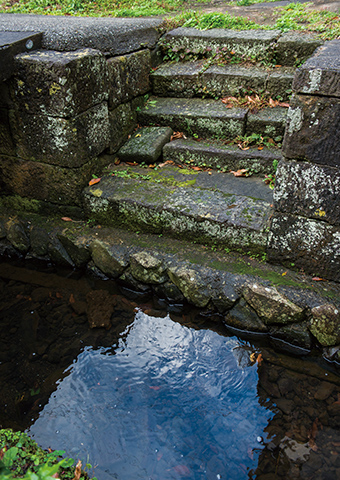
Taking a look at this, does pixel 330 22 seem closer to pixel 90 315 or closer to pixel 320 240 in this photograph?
pixel 320 240

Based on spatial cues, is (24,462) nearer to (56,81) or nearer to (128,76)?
(56,81)

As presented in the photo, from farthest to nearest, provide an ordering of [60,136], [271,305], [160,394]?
[60,136], [271,305], [160,394]

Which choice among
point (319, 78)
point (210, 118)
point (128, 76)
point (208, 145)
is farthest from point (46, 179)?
point (319, 78)

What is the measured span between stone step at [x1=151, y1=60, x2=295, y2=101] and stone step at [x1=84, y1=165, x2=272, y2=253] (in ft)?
3.67

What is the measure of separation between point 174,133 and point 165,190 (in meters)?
0.98

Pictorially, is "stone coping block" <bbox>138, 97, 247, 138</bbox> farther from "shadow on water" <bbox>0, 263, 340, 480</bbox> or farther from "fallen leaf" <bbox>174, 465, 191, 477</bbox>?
"fallen leaf" <bbox>174, 465, 191, 477</bbox>

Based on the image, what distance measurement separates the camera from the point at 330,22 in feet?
14.4

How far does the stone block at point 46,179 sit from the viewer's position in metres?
3.53

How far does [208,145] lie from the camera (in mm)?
3842

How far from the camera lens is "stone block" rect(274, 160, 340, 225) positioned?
2.57 metres

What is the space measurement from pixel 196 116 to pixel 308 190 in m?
1.76

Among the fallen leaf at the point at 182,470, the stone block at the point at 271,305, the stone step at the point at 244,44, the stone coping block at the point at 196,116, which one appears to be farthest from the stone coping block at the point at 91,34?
the fallen leaf at the point at 182,470

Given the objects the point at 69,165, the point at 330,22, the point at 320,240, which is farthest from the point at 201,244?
the point at 330,22

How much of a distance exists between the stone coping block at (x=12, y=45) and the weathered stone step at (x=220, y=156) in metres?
1.55
